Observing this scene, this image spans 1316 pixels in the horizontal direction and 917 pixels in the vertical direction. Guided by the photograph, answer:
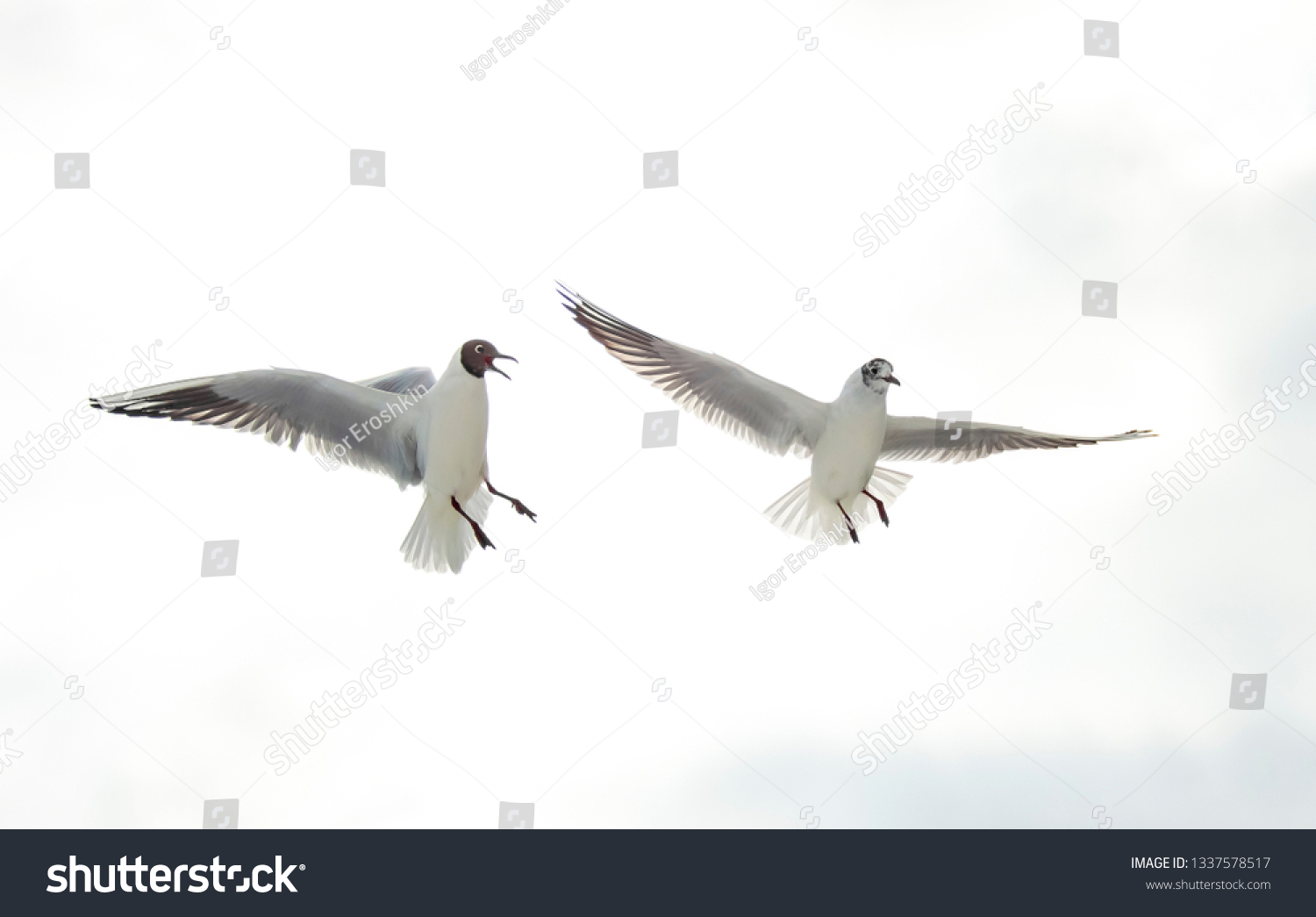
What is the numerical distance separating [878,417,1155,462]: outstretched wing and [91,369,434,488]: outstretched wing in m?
2.24

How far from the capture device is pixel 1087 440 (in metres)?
A: 7.16

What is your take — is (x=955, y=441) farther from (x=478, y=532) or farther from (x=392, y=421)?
(x=392, y=421)

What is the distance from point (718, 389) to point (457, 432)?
4.20 feet

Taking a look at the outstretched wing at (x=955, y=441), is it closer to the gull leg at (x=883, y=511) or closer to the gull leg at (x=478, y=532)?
the gull leg at (x=883, y=511)

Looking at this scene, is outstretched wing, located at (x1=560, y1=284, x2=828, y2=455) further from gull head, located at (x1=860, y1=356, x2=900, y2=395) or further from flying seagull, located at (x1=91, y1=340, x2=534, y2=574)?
flying seagull, located at (x1=91, y1=340, x2=534, y2=574)

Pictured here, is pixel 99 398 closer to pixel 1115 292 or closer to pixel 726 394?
pixel 726 394

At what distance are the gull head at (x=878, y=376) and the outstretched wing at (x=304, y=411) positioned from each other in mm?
1987

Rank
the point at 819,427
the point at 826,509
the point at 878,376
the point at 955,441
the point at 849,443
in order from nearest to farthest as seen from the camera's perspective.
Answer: the point at 878,376, the point at 849,443, the point at 819,427, the point at 826,509, the point at 955,441

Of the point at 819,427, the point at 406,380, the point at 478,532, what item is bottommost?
the point at 478,532

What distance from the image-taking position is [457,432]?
21.1 ft

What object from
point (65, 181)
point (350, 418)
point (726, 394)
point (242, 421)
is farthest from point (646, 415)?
point (65, 181)

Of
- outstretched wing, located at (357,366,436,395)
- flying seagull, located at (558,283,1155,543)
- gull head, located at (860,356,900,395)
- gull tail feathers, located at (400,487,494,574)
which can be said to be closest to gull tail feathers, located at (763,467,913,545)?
flying seagull, located at (558,283,1155,543)

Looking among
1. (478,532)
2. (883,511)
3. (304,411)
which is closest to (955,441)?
(883,511)
